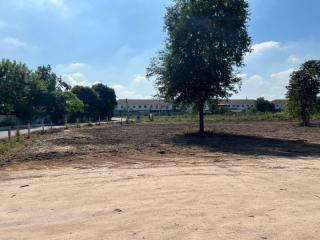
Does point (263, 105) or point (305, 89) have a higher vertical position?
point (305, 89)

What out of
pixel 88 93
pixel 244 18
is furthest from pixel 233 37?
pixel 88 93

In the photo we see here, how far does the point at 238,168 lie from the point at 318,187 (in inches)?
149

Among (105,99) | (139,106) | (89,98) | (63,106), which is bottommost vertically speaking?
(63,106)

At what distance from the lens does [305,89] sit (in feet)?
159

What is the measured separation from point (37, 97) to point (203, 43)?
42.9 meters

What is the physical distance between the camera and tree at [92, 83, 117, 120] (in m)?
103

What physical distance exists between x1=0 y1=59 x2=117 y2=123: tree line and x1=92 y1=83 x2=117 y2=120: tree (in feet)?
14.5

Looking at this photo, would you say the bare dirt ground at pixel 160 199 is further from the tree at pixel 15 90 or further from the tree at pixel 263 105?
the tree at pixel 263 105

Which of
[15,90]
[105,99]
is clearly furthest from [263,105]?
[15,90]

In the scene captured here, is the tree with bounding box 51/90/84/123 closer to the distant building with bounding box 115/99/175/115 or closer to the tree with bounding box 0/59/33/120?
the tree with bounding box 0/59/33/120

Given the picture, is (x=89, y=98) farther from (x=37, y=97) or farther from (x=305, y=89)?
(x=305, y=89)

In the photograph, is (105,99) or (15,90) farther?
(105,99)

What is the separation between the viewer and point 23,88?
63750 mm

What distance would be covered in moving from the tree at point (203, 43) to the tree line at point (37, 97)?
1396 inches
